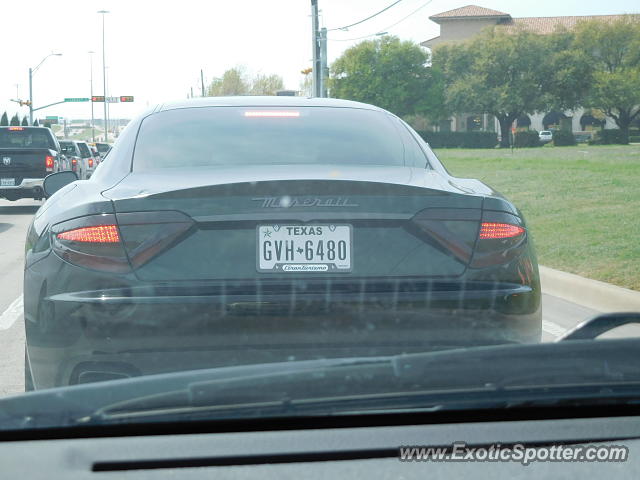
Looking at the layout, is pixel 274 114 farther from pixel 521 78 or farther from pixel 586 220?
pixel 521 78

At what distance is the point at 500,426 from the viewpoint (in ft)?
6.38

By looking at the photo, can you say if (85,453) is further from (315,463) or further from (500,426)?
(500,426)

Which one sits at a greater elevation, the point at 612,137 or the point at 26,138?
the point at 612,137

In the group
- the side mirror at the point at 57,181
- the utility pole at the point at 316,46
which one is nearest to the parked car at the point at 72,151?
the utility pole at the point at 316,46

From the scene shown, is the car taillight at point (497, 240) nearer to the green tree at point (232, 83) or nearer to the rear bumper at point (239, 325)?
the rear bumper at point (239, 325)

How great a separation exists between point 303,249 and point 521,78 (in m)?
89.2

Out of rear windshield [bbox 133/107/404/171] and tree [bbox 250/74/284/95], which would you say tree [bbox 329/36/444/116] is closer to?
tree [bbox 250/74/284/95]

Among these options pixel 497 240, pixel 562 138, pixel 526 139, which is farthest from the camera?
pixel 526 139

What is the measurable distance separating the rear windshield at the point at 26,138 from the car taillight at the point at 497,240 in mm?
19980

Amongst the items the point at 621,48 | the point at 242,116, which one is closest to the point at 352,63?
the point at 621,48

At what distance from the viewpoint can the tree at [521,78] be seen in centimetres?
8812

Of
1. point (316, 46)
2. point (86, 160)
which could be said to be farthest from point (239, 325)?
point (316, 46)

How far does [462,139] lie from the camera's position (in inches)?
3509

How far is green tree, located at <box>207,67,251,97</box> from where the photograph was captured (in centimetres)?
11125
